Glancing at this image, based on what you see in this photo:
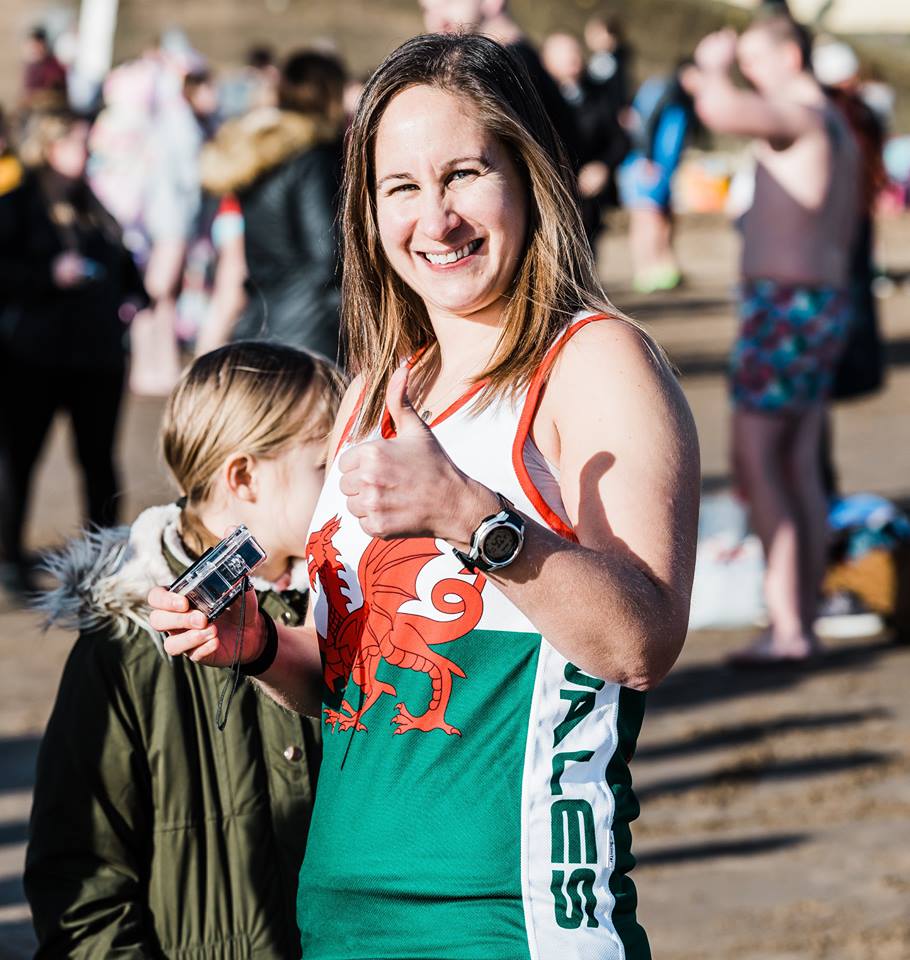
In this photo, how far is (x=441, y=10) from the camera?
6020 millimetres

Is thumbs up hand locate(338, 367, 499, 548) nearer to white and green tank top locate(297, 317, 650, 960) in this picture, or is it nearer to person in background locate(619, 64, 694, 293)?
white and green tank top locate(297, 317, 650, 960)

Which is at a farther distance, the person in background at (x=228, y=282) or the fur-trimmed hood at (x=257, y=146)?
the person in background at (x=228, y=282)

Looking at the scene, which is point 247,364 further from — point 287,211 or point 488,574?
point 287,211

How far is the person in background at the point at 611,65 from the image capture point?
1491 cm

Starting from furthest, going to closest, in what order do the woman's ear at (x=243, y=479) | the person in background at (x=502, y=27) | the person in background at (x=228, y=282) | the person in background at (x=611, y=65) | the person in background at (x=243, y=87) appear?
the person in background at (x=243, y=87)
the person in background at (x=611, y=65)
the person in background at (x=228, y=282)
the person in background at (x=502, y=27)
the woman's ear at (x=243, y=479)

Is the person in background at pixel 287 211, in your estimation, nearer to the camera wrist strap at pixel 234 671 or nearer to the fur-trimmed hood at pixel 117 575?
the fur-trimmed hood at pixel 117 575

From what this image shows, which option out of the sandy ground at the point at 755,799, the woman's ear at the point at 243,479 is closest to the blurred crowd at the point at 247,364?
the woman's ear at the point at 243,479

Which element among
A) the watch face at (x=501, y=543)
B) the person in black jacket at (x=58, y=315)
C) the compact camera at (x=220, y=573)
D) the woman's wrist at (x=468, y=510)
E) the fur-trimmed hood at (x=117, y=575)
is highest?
the woman's wrist at (x=468, y=510)

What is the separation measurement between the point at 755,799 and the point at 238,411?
286 centimetres

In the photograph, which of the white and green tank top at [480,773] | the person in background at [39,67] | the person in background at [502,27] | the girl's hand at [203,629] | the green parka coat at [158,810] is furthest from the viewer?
the person in background at [39,67]

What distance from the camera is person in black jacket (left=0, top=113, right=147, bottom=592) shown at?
7.05 m

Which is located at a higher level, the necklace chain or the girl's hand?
the necklace chain

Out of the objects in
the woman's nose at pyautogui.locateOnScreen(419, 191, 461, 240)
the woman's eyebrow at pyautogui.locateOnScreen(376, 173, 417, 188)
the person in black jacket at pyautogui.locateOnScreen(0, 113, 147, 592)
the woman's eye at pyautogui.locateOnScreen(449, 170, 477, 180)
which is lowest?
the person in black jacket at pyautogui.locateOnScreen(0, 113, 147, 592)

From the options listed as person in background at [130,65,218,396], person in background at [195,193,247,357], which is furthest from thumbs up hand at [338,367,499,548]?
person in background at [130,65,218,396]
